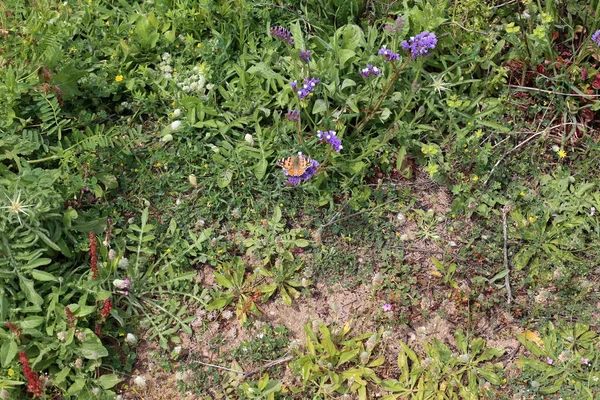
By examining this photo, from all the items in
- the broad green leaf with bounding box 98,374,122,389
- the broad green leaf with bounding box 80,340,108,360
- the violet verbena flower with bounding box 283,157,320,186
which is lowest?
the broad green leaf with bounding box 98,374,122,389

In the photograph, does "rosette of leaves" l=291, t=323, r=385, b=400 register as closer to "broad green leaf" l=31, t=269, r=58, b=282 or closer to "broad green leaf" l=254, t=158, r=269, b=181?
"broad green leaf" l=254, t=158, r=269, b=181

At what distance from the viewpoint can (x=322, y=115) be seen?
3604mm

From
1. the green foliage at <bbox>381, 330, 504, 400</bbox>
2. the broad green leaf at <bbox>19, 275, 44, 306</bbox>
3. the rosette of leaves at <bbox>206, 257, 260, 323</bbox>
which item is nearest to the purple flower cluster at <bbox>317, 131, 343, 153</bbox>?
the rosette of leaves at <bbox>206, 257, 260, 323</bbox>

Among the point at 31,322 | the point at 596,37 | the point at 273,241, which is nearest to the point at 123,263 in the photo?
the point at 31,322

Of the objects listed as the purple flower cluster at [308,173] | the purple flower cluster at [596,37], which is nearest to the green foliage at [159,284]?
the purple flower cluster at [308,173]

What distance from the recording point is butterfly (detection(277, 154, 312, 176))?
131 inches

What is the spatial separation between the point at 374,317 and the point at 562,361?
94cm

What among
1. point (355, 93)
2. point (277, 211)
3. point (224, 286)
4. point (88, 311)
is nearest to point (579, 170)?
point (355, 93)

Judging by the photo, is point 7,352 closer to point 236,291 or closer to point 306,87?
point 236,291

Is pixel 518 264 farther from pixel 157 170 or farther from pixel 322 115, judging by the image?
pixel 157 170

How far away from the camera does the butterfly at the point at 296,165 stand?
332 cm

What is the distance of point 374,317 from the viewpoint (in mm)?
3229

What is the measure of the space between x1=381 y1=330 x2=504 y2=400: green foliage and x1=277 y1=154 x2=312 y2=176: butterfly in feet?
3.45

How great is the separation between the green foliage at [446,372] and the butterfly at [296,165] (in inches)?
41.4
